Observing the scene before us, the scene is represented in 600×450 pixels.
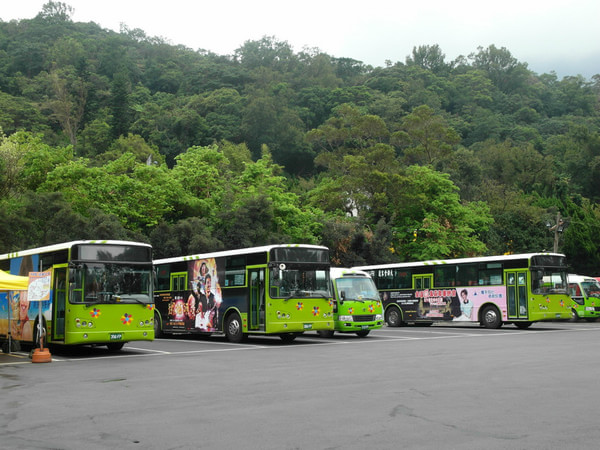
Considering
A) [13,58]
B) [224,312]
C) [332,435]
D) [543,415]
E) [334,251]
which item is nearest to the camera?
[332,435]

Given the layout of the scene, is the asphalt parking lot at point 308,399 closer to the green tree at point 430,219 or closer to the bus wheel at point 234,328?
the bus wheel at point 234,328

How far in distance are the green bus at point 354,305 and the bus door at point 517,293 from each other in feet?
20.1

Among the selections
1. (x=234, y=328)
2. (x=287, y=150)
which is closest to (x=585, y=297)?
(x=234, y=328)

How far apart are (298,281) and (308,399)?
1093 centimetres

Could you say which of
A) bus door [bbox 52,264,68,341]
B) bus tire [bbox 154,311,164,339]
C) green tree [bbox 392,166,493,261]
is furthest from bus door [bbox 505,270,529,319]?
green tree [bbox 392,166,493,261]

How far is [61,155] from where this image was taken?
44.5 m

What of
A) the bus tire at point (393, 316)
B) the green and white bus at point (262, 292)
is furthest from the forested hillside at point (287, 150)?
the green and white bus at point (262, 292)

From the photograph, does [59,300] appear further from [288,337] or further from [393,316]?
[393,316]

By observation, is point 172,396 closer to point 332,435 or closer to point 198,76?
point 332,435

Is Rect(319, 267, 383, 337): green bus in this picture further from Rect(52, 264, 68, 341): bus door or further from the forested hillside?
the forested hillside

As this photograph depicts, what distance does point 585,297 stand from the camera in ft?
121

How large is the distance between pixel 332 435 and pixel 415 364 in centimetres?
727

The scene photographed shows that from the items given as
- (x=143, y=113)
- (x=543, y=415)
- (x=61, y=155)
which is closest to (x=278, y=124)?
(x=143, y=113)

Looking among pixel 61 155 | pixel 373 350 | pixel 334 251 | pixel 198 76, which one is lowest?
pixel 373 350
